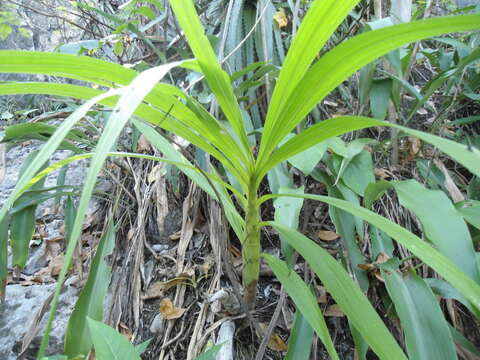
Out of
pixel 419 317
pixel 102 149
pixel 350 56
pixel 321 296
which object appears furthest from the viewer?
pixel 321 296

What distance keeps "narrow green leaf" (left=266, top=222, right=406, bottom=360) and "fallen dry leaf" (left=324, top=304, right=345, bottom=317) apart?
0.23 m

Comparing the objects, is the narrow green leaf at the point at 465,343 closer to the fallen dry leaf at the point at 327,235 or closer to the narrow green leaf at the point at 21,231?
the fallen dry leaf at the point at 327,235

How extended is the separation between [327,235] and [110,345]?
556 mm

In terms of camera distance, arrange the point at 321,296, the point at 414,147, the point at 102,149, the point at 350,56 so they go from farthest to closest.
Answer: the point at 414,147 → the point at 321,296 → the point at 350,56 → the point at 102,149

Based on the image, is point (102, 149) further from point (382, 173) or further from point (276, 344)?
point (382, 173)

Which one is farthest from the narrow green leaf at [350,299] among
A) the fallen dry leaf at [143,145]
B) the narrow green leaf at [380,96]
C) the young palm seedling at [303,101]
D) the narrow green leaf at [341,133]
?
the fallen dry leaf at [143,145]

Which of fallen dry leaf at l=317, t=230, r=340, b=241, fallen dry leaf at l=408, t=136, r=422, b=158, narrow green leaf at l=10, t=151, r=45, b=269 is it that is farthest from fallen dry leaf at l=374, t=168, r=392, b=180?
narrow green leaf at l=10, t=151, r=45, b=269

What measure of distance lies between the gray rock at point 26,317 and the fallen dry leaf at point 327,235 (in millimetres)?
667

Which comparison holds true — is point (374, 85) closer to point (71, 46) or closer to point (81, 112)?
point (81, 112)

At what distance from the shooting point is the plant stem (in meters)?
0.51

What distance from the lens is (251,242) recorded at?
541 millimetres

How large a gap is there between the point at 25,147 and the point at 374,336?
197 centimetres

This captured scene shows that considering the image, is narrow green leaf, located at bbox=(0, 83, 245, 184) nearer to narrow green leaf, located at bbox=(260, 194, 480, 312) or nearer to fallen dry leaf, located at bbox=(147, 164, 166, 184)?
narrow green leaf, located at bbox=(260, 194, 480, 312)

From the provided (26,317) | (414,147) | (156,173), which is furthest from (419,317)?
(26,317)
